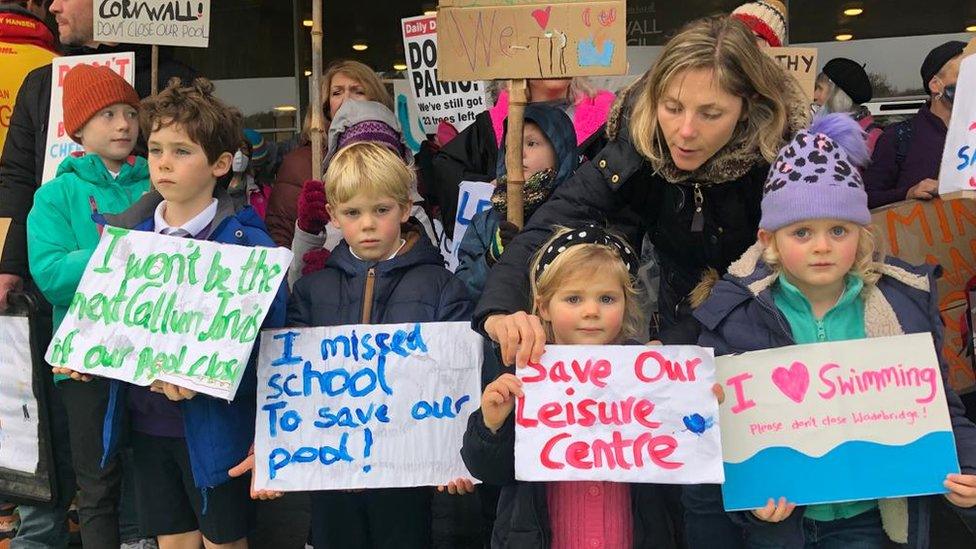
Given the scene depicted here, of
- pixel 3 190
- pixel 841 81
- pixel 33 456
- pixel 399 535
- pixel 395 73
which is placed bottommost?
pixel 399 535

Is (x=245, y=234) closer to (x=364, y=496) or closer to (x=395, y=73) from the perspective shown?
(x=364, y=496)

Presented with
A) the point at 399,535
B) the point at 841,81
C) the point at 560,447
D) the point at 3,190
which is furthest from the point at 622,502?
the point at 841,81

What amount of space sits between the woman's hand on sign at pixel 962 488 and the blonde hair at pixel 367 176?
182 centimetres

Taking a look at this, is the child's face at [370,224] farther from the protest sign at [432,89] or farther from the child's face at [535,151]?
the protest sign at [432,89]

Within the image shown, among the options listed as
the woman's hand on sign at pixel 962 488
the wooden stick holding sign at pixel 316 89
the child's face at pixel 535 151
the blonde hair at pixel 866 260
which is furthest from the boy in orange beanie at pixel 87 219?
the woman's hand on sign at pixel 962 488

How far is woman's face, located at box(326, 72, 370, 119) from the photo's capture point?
4855 mm

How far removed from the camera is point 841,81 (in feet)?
18.4

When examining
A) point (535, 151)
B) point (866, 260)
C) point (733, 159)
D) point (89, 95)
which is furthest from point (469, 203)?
point (866, 260)

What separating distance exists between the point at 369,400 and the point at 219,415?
51 cm

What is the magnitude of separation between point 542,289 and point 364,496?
39.9 inches

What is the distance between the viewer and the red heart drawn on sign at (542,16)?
3.35m

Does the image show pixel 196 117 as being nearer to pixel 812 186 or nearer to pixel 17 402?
pixel 17 402

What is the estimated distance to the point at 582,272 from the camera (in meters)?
2.71

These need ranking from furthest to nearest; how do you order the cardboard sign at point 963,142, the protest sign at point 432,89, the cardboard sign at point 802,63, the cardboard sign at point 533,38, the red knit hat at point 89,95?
the protest sign at point 432,89 → the cardboard sign at point 802,63 → the red knit hat at point 89,95 → the cardboard sign at point 533,38 → the cardboard sign at point 963,142
